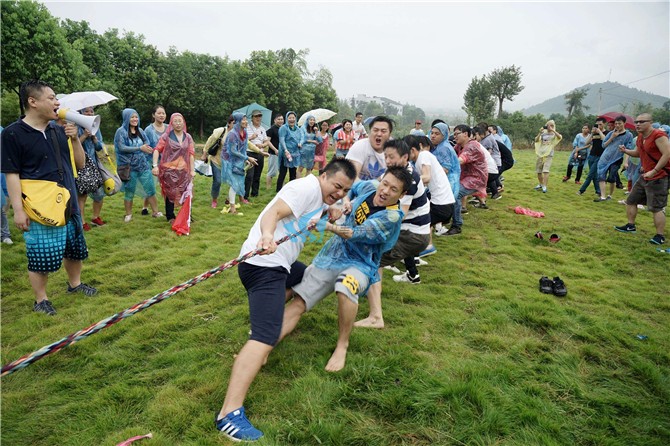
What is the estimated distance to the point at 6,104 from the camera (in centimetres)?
1848

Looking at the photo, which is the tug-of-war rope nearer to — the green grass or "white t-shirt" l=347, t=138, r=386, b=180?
the green grass

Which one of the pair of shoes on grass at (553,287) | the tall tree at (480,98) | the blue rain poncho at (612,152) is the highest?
the tall tree at (480,98)

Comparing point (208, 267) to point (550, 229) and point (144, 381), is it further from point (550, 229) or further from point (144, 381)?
point (550, 229)

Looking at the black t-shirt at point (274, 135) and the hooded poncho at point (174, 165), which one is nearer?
the hooded poncho at point (174, 165)

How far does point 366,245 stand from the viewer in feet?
10.3

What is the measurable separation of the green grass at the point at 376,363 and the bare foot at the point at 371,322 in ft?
0.39

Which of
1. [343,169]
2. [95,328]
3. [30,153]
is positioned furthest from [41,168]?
[343,169]

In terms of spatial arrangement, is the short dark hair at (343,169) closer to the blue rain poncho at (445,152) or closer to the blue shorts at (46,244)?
the blue shorts at (46,244)

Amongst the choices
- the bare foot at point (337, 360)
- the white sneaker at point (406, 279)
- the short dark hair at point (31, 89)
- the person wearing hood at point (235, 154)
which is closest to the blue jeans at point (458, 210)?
the white sneaker at point (406, 279)

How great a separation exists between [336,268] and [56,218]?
275cm

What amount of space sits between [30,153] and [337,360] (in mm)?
3375

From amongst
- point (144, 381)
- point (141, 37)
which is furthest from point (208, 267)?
point (141, 37)

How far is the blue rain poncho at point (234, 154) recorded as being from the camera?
7.52m

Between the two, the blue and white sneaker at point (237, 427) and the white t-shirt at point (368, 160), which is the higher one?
the white t-shirt at point (368, 160)
